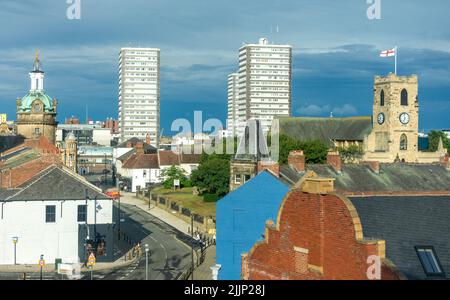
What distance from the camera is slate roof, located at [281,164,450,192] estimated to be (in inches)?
1821

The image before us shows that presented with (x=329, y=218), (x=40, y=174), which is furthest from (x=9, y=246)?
(x=329, y=218)

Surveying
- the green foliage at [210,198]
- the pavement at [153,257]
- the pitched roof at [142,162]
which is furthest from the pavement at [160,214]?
the pitched roof at [142,162]

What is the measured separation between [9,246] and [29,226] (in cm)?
221

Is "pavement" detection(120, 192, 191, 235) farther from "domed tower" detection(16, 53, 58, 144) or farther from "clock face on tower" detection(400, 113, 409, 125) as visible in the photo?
"clock face on tower" detection(400, 113, 409, 125)

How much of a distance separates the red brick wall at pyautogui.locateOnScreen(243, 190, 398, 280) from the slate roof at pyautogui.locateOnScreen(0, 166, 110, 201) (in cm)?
3383

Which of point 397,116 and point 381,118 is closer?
point 397,116

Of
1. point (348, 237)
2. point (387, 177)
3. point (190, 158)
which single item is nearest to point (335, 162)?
point (387, 177)

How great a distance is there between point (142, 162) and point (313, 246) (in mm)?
116289

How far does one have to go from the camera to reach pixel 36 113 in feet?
297

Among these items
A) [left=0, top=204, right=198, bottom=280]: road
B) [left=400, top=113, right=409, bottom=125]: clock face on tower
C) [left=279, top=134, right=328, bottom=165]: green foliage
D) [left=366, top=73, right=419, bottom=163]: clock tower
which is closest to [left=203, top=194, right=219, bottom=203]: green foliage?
[left=0, top=204, right=198, bottom=280]: road

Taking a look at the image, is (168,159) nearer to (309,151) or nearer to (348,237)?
(309,151)

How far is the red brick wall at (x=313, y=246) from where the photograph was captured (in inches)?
719

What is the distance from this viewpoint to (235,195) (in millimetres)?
45531

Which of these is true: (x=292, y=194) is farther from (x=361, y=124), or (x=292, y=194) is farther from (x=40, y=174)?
(x=361, y=124)
